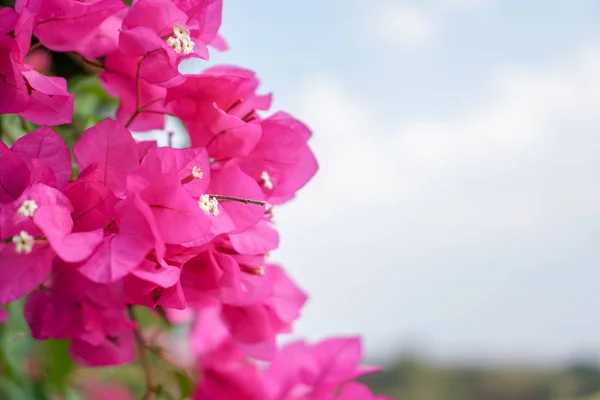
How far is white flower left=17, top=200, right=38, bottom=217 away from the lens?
0.42 m

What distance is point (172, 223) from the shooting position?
1.48 ft

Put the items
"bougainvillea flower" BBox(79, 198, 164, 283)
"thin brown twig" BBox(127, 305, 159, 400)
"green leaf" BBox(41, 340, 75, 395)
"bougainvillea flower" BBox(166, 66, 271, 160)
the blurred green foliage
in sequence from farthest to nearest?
the blurred green foliage < "green leaf" BBox(41, 340, 75, 395) < "thin brown twig" BBox(127, 305, 159, 400) < "bougainvillea flower" BBox(166, 66, 271, 160) < "bougainvillea flower" BBox(79, 198, 164, 283)

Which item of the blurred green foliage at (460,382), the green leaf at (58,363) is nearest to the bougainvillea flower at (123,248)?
the green leaf at (58,363)

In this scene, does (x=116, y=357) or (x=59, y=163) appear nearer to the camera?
(x=59, y=163)

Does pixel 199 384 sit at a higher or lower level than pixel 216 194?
lower

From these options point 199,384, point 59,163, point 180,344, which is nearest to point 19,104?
point 59,163

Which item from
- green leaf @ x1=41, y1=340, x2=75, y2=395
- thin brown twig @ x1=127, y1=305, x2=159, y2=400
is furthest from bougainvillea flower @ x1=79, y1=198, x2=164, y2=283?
green leaf @ x1=41, y1=340, x2=75, y2=395

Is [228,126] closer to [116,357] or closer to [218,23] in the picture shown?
[218,23]

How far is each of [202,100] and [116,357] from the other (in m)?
0.23

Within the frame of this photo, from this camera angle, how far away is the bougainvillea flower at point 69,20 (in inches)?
19.8

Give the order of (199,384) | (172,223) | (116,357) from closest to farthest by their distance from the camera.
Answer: (172,223), (116,357), (199,384)

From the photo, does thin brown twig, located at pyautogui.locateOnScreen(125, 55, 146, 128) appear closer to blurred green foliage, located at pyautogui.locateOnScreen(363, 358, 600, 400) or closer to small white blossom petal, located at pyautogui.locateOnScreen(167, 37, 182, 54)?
small white blossom petal, located at pyautogui.locateOnScreen(167, 37, 182, 54)

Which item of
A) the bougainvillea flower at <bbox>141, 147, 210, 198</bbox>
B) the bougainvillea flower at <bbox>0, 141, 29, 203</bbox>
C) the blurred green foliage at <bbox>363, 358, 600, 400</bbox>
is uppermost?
the blurred green foliage at <bbox>363, 358, 600, 400</bbox>

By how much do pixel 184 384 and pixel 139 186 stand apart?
39 cm
